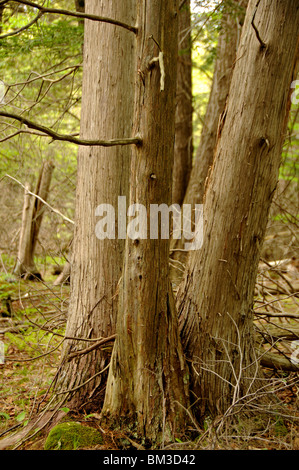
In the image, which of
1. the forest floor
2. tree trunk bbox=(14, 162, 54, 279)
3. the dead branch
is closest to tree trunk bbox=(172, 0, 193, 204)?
tree trunk bbox=(14, 162, 54, 279)

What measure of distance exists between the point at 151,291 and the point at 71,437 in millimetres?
1254

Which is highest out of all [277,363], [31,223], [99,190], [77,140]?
[77,140]

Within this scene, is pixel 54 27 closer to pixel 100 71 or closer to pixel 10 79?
pixel 10 79

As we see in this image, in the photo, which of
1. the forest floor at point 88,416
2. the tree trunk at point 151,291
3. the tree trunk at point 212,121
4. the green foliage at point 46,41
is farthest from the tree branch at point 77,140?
the tree trunk at point 212,121

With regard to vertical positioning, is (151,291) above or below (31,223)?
below

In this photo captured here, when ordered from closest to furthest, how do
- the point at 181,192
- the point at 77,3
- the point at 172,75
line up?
the point at 172,75 < the point at 77,3 < the point at 181,192

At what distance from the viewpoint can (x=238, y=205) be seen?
334cm

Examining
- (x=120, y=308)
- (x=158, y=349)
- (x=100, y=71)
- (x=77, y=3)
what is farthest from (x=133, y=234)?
(x=77, y=3)

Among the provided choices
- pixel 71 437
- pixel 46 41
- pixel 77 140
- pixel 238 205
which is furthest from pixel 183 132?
pixel 71 437

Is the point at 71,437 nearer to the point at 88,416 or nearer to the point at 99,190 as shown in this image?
the point at 88,416

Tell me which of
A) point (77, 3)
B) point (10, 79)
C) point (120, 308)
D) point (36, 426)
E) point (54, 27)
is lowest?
point (36, 426)

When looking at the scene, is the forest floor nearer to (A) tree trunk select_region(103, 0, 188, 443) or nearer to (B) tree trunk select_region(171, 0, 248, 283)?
(A) tree trunk select_region(103, 0, 188, 443)

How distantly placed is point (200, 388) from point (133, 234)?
139cm

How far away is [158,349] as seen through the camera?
322 centimetres
